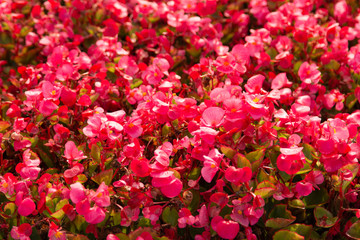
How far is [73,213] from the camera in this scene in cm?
111

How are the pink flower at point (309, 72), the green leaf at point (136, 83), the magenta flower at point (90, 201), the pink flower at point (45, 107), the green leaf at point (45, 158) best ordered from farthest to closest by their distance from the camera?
the green leaf at point (136, 83) < the pink flower at point (309, 72) < the green leaf at point (45, 158) < the pink flower at point (45, 107) < the magenta flower at point (90, 201)

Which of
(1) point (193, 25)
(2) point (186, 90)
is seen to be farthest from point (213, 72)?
(1) point (193, 25)

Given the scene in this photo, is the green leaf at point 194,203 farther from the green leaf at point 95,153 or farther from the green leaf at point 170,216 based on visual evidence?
the green leaf at point 95,153

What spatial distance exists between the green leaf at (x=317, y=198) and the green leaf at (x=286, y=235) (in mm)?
161

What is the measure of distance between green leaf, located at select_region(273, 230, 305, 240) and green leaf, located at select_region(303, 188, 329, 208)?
161 mm

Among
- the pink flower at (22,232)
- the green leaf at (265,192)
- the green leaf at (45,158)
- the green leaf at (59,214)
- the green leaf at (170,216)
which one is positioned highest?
the green leaf at (265,192)

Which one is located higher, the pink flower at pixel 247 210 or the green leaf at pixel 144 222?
the pink flower at pixel 247 210

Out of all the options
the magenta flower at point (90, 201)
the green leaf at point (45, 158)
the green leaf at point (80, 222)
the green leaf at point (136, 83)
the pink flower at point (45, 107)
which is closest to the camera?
the magenta flower at point (90, 201)

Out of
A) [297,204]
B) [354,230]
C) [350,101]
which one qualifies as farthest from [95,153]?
[350,101]

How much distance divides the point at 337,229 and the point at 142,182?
0.59 m

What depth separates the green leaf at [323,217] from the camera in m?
1.14

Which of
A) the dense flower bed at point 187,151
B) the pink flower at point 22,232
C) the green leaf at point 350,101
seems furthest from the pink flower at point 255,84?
the pink flower at point 22,232

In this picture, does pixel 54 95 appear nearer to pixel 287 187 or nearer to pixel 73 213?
pixel 73 213

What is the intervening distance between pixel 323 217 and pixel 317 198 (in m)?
0.07
